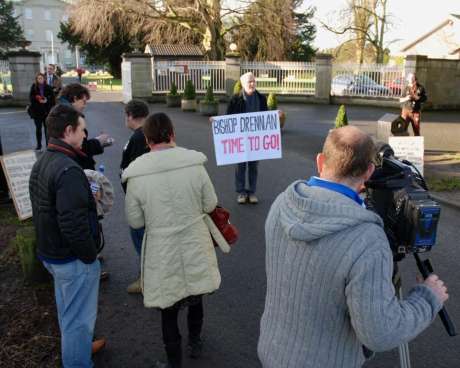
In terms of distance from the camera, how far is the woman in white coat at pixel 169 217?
2957 mm

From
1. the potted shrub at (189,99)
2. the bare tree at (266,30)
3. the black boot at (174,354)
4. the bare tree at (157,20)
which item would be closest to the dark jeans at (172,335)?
the black boot at (174,354)

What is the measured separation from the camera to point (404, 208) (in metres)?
2.08

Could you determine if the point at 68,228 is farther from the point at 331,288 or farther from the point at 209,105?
the point at 209,105

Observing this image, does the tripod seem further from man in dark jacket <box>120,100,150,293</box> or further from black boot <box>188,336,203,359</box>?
man in dark jacket <box>120,100,150,293</box>

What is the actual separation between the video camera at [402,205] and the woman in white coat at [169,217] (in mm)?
1142

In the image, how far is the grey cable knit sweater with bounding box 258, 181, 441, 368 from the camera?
1622mm

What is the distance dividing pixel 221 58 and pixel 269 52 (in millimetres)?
3171

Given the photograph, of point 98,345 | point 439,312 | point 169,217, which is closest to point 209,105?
point 98,345

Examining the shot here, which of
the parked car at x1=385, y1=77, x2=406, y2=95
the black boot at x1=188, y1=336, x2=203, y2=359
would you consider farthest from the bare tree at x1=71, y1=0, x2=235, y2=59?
the black boot at x1=188, y1=336, x2=203, y2=359

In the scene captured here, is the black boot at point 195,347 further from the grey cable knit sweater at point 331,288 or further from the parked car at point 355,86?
the parked car at point 355,86

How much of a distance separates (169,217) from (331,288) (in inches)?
59.0

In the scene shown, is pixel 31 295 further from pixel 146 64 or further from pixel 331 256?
pixel 146 64

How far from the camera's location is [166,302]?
301 centimetres

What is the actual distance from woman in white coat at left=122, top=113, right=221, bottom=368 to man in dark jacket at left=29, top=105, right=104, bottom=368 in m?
0.32
